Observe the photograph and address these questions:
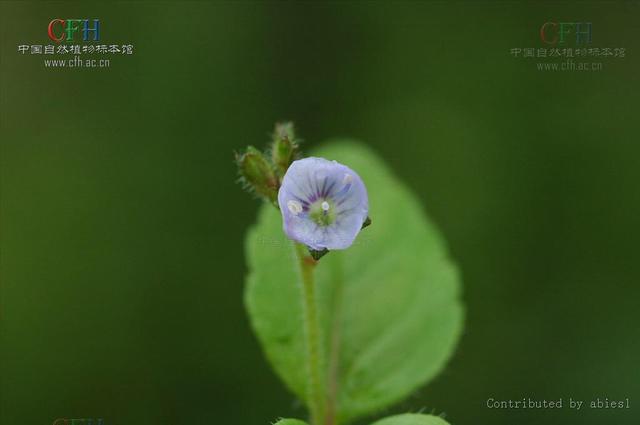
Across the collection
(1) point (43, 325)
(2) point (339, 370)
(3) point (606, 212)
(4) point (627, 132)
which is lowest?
(2) point (339, 370)

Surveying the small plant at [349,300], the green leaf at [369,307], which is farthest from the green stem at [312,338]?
the green leaf at [369,307]

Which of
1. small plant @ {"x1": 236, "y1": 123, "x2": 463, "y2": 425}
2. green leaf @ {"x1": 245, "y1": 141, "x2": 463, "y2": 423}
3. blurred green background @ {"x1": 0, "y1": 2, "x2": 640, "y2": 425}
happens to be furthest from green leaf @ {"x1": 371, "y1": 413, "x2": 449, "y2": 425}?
blurred green background @ {"x1": 0, "y1": 2, "x2": 640, "y2": 425}

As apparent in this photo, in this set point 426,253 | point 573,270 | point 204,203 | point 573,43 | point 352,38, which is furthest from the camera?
point 352,38

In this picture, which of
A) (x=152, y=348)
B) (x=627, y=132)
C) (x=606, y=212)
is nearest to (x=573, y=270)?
(x=606, y=212)

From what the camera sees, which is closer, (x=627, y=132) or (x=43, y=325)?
(x=43, y=325)

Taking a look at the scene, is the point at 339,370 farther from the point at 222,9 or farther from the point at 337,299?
the point at 222,9

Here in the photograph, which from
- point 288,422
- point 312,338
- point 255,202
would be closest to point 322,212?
point 312,338
